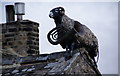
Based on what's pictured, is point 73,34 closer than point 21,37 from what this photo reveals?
Yes

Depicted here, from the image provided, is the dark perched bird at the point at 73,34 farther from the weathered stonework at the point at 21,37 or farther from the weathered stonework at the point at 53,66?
the weathered stonework at the point at 21,37

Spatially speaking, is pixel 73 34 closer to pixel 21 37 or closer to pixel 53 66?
pixel 53 66

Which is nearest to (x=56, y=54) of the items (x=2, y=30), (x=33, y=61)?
(x=33, y=61)

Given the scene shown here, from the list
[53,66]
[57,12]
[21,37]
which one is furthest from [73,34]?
[21,37]

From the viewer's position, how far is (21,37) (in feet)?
41.8

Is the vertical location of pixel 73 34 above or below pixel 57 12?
below

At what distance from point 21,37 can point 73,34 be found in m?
3.44

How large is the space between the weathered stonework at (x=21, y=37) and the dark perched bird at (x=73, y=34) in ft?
9.79

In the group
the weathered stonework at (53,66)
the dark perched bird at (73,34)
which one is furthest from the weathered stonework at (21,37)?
Answer: the dark perched bird at (73,34)

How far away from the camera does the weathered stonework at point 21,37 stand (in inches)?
493

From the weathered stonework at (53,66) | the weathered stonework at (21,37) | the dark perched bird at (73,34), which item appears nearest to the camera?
the weathered stonework at (53,66)

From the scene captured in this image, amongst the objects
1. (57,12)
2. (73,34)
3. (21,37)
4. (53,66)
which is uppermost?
(57,12)

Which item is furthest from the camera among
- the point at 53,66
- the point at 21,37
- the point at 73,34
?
the point at 21,37

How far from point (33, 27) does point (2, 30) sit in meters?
0.66
